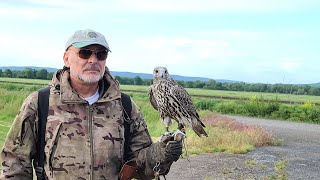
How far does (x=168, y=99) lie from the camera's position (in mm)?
6027

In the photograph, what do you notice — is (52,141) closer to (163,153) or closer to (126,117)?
Result: (126,117)

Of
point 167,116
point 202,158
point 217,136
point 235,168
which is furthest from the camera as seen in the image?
point 217,136

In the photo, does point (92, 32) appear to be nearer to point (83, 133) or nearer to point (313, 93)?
point (83, 133)


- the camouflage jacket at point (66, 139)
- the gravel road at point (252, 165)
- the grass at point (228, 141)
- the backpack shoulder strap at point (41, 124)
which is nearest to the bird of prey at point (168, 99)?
the camouflage jacket at point (66, 139)

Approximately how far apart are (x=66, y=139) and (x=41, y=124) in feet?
0.70

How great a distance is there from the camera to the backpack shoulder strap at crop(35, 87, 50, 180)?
3.67m

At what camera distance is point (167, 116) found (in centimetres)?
622

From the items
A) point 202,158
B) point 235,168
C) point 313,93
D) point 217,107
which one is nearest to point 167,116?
point 235,168

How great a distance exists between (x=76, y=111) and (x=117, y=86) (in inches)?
15.8

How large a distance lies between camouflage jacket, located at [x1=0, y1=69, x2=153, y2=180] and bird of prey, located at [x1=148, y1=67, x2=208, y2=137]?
232cm

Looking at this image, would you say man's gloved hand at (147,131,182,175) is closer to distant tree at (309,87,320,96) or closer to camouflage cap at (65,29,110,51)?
camouflage cap at (65,29,110,51)

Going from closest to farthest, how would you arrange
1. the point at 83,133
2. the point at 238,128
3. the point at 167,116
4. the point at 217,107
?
the point at 83,133
the point at 167,116
the point at 238,128
the point at 217,107

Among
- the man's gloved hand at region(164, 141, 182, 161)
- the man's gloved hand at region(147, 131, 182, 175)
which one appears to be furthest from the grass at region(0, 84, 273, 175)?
the man's gloved hand at region(164, 141, 182, 161)

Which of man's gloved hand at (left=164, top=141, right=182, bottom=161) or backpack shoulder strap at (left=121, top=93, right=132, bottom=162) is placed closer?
man's gloved hand at (left=164, top=141, right=182, bottom=161)
